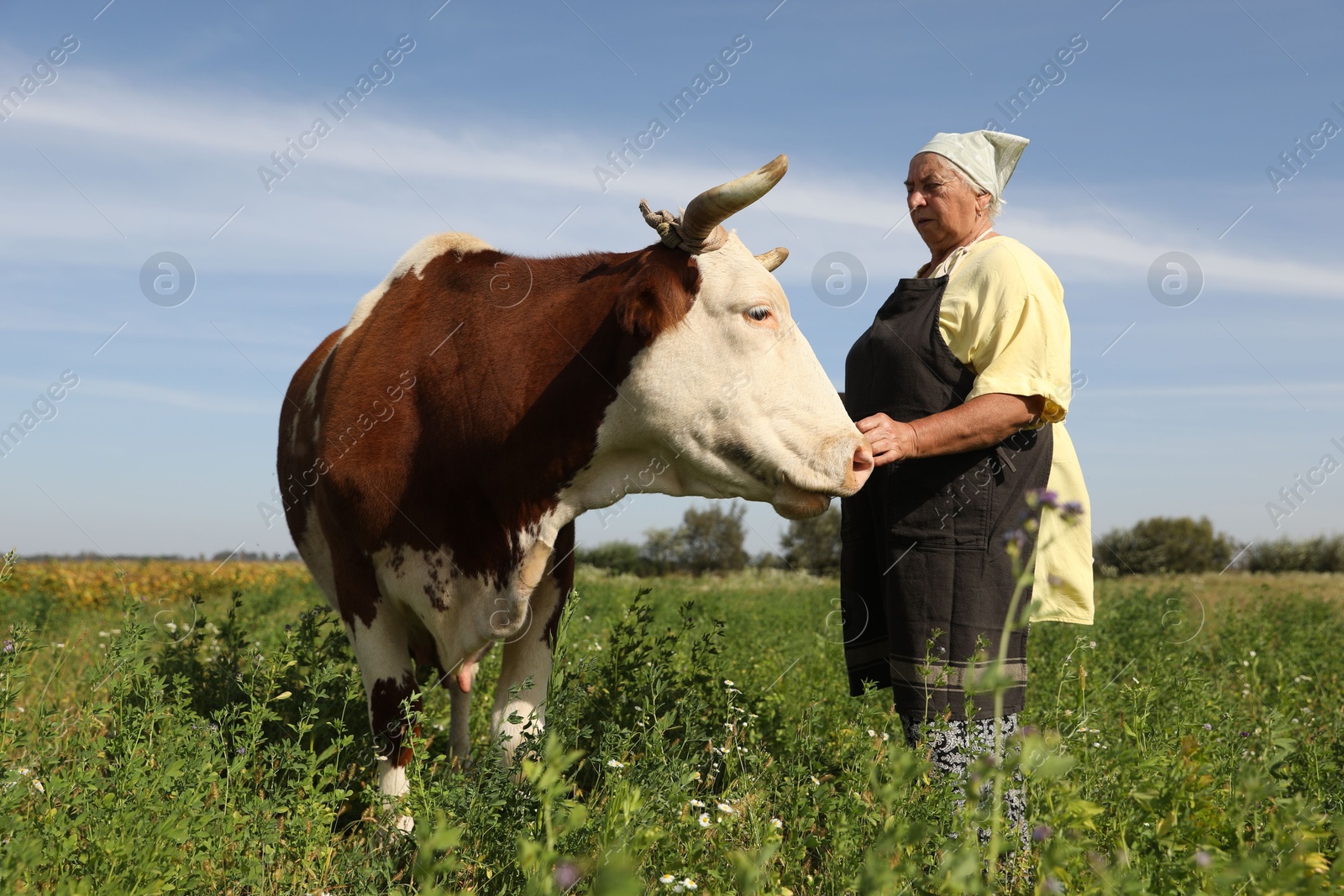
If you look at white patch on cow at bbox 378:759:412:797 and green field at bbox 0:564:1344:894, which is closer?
green field at bbox 0:564:1344:894

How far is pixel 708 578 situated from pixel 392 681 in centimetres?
2090

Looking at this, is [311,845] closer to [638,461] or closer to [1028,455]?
[638,461]

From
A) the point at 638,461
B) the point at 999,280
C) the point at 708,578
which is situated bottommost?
the point at 708,578

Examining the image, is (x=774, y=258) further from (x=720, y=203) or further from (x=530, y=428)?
(x=530, y=428)

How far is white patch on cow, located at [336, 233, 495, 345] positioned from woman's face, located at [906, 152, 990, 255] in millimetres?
1937

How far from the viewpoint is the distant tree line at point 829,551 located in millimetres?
32031

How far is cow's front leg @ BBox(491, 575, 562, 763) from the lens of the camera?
4.16 m

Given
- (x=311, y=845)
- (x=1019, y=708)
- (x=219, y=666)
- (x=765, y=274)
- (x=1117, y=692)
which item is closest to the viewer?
(x=311, y=845)

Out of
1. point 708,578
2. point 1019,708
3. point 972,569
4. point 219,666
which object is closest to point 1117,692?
point 1019,708

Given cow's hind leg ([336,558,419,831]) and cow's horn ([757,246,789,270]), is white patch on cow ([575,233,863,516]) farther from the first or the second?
cow's hind leg ([336,558,419,831])

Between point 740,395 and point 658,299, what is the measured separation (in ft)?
1.52

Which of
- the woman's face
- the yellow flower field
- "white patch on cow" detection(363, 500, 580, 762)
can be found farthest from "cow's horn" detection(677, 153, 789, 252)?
the yellow flower field

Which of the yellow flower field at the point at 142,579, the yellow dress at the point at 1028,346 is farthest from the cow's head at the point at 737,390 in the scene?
the yellow flower field at the point at 142,579

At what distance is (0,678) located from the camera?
9.64ft
